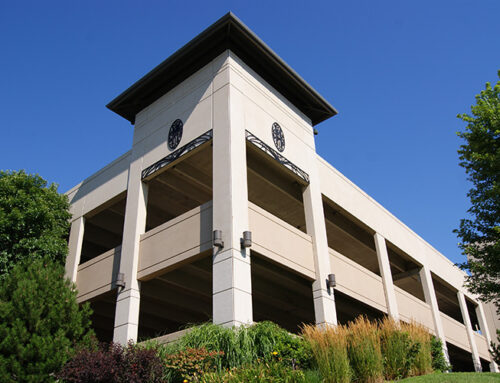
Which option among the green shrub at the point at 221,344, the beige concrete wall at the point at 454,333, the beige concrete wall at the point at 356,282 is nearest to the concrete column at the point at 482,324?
the beige concrete wall at the point at 454,333

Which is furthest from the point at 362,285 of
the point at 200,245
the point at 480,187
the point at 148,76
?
the point at 148,76

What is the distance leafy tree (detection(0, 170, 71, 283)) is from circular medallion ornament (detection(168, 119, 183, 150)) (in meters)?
5.77

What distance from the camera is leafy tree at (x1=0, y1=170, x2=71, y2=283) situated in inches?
720

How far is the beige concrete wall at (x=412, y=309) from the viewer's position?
954 inches

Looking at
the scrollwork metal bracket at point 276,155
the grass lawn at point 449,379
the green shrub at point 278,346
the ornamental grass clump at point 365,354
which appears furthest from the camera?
the scrollwork metal bracket at point 276,155

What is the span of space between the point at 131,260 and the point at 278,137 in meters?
7.19

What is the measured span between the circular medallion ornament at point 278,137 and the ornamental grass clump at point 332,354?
8.76 metres

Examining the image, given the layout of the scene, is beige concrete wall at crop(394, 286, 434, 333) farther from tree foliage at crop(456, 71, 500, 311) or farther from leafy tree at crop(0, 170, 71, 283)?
leafy tree at crop(0, 170, 71, 283)

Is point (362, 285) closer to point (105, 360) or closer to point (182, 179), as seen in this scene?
point (182, 179)

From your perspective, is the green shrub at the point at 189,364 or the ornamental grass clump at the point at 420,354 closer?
the green shrub at the point at 189,364

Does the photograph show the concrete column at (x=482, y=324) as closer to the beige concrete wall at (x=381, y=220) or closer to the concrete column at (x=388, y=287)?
the beige concrete wall at (x=381, y=220)

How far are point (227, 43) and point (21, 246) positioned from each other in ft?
35.5

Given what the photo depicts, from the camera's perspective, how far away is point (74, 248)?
21.5m

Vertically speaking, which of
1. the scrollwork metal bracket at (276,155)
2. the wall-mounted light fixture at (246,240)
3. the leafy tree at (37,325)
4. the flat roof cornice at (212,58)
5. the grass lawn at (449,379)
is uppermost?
the flat roof cornice at (212,58)
